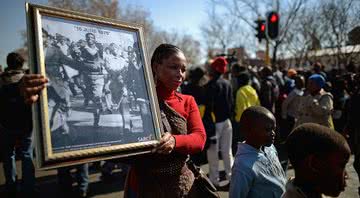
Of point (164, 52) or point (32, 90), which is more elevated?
point (164, 52)

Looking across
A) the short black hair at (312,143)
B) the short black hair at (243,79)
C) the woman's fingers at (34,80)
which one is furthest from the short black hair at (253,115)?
the short black hair at (243,79)

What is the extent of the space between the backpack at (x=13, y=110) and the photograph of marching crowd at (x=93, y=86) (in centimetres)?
356

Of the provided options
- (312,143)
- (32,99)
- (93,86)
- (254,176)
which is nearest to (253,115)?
(254,176)

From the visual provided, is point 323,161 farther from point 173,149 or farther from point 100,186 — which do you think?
point 100,186

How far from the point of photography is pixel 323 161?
1.79 metres

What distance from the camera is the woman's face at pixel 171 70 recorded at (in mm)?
2191

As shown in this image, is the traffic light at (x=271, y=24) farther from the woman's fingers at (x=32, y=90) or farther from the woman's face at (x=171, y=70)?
the woman's fingers at (x=32, y=90)

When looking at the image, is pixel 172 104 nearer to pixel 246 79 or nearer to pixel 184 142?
pixel 184 142

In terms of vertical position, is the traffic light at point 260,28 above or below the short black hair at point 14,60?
above

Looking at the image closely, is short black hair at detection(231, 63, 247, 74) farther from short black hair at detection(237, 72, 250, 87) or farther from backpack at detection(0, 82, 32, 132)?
backpack at detection(0, 82, 32, 132)

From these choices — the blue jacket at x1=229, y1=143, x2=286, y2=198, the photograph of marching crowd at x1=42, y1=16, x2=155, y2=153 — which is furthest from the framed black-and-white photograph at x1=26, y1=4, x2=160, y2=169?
the blue jacket at x1=229, y1=143, x2=286, y2=198

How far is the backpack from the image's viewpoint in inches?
191

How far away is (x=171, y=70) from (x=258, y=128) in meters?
0.86

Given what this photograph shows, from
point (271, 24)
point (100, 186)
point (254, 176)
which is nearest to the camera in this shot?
point (254, 176)
